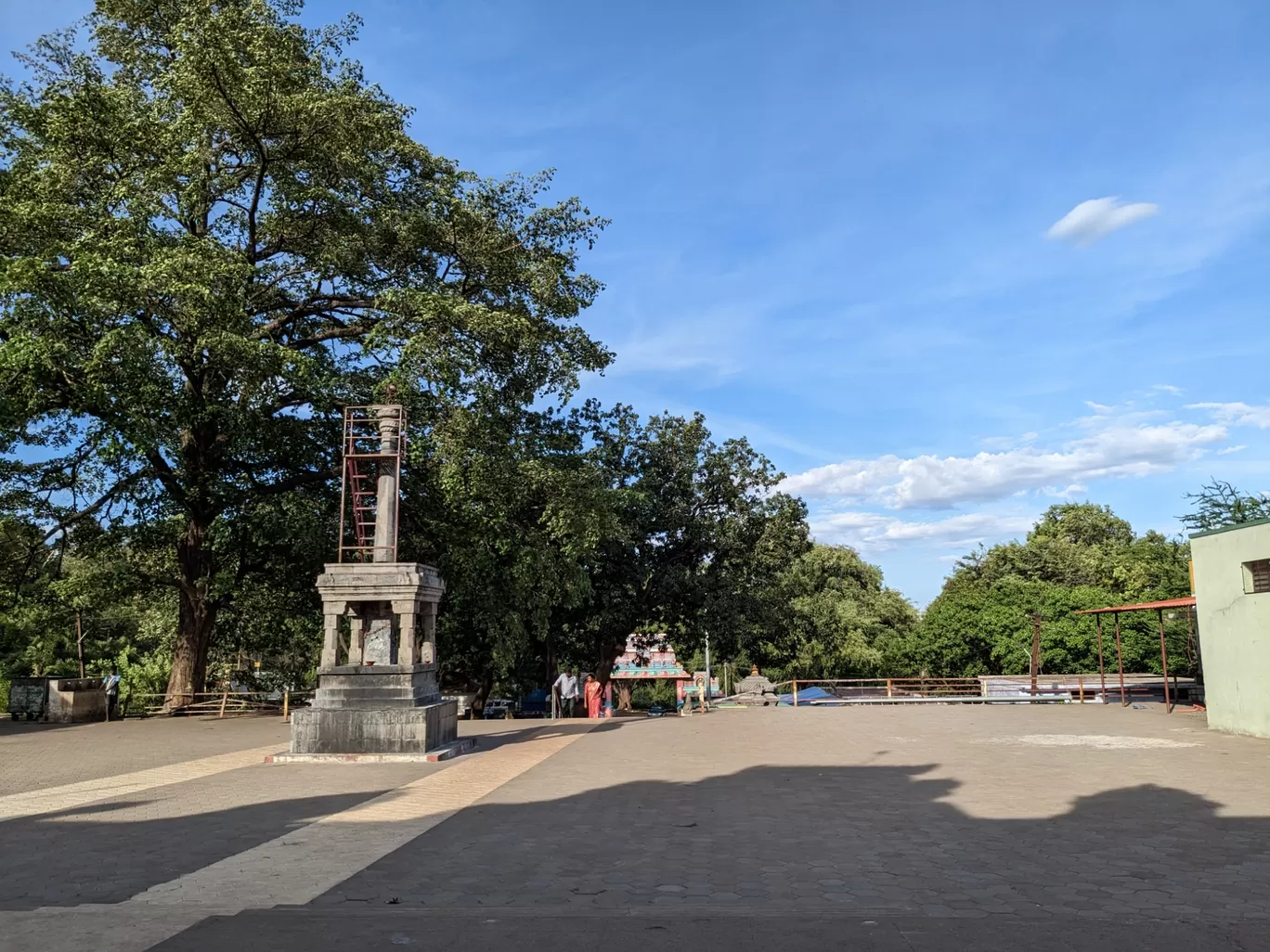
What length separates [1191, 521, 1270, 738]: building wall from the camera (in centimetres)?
1571

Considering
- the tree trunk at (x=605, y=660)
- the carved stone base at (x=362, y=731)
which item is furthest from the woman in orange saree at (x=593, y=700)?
the carved stone base at (x=362, y=731)

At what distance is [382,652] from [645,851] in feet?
29.3

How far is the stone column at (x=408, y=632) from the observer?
14.2m

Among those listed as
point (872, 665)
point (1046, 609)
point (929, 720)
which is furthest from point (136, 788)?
point (872, 665)

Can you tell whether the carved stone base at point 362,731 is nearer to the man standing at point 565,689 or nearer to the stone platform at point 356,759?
the stone platform at point 356,759

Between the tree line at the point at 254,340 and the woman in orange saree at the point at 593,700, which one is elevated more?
the tree line at the point at 254,340

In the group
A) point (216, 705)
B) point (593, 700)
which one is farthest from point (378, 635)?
point (593, 700)

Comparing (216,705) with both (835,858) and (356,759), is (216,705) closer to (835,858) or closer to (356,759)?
(356,759)

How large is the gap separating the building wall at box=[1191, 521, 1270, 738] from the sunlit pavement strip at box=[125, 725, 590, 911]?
12982mm

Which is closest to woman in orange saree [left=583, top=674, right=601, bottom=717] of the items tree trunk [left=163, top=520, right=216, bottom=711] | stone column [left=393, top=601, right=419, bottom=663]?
tree trunk [left=163, top=520, right=216, bottom=711]

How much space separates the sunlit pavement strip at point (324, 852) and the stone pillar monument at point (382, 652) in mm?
2251

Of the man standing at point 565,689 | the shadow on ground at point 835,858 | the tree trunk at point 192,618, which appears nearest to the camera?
the shadow on ground at point 835,858

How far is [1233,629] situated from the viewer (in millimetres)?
16469

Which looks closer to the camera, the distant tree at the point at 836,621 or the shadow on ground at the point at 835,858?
the shadow on ground at the point at 835,858
